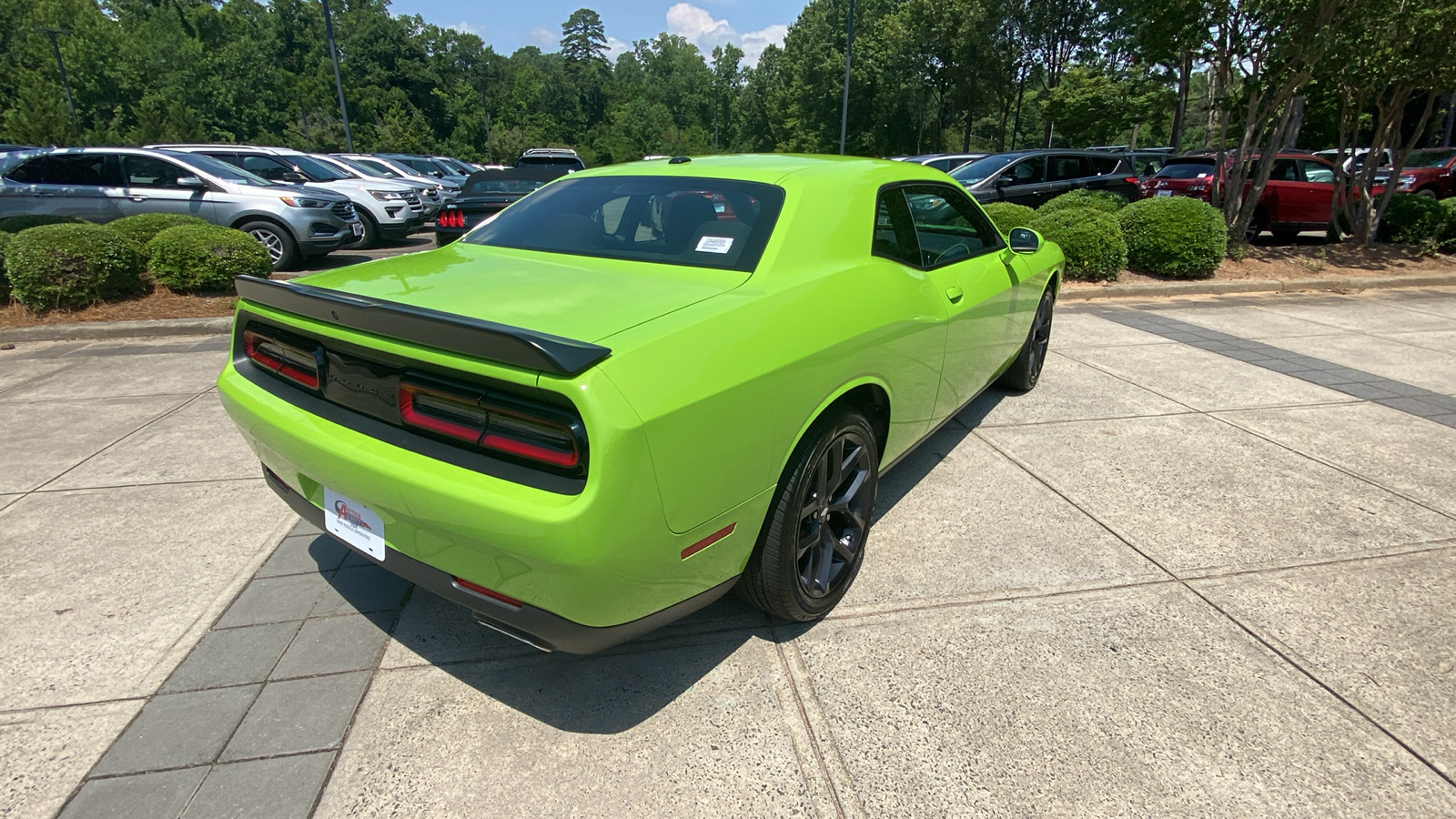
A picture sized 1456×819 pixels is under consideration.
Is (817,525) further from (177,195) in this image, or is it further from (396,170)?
(396,170)

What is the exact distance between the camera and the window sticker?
259cm

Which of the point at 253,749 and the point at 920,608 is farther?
the point at 920,608

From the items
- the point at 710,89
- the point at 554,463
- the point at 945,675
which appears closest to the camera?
the point at 554,463

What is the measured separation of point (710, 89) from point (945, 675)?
12643 centimetres

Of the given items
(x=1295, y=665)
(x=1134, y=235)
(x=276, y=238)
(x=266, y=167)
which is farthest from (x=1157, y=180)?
(x=266, y=167)

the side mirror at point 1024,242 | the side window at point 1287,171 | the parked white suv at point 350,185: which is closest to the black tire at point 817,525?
the side mirror at point 1024,242

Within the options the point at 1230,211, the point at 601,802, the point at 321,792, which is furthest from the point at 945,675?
the point at 1230,211

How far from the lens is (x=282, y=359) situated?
96.0 inches

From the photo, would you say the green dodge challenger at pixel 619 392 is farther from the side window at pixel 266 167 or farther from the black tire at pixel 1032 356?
the side window at pixel 266 167

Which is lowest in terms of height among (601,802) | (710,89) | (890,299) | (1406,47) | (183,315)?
(601,802)

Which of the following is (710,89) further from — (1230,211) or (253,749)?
(253,749)

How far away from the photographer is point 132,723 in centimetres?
220

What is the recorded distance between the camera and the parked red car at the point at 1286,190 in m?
12.6

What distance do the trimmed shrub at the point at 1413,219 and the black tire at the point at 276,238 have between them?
53.0 feet
